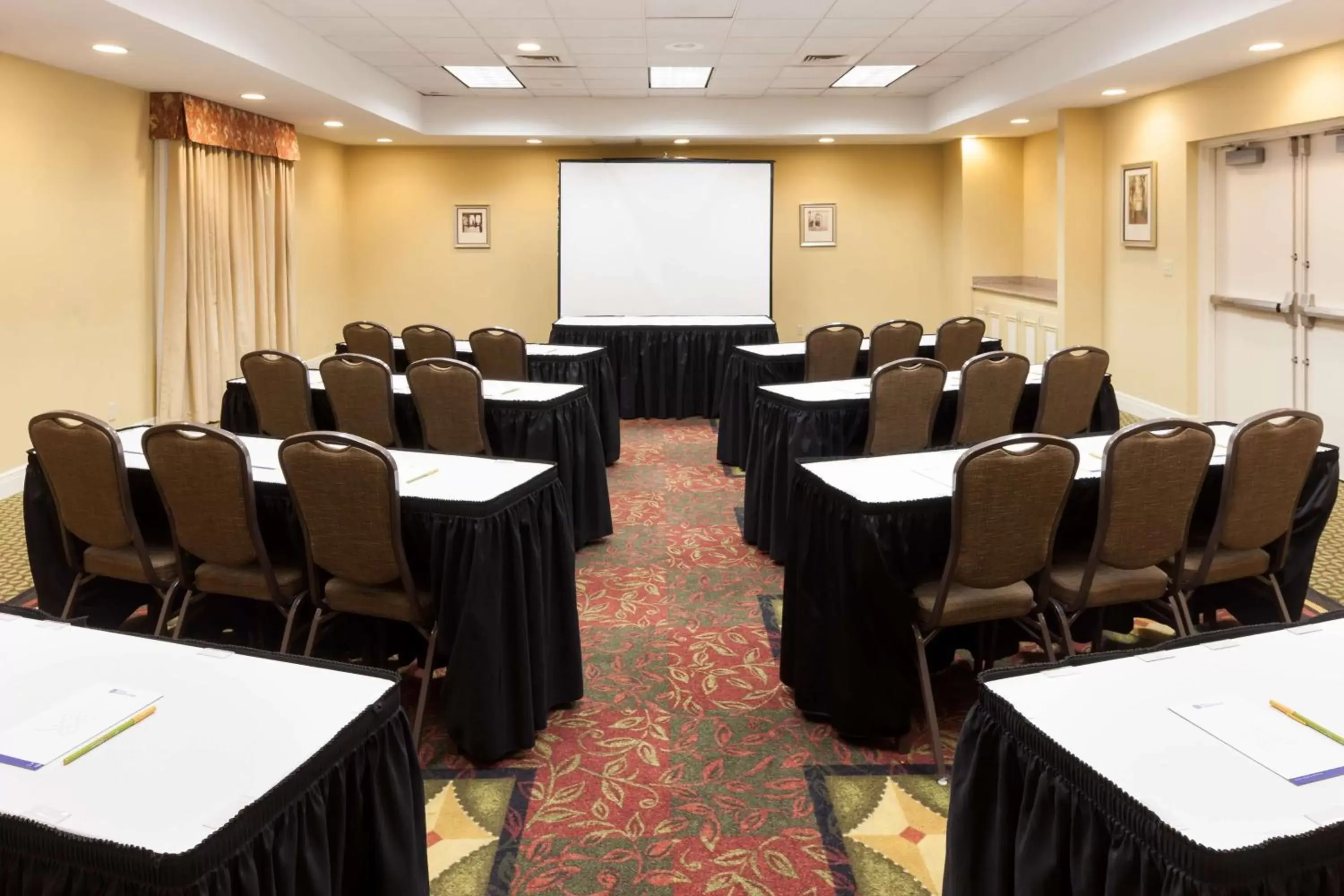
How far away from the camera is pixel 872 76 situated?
412 inches

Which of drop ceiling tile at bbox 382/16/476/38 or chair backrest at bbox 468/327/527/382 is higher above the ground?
drop ceiling tile at bbox 382/16/476/38

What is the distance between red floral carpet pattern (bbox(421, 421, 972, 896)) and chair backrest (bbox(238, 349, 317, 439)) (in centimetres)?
172

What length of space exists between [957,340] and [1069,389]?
205 cm

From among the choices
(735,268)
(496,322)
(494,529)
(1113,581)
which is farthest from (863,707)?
(496,322)

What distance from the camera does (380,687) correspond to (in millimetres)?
1893

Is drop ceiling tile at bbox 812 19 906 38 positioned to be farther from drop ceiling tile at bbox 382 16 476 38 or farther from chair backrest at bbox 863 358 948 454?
chair backrest at bbox 863 358 948 454

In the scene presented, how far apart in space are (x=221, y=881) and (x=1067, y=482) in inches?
96.7

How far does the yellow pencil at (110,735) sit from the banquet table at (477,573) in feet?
4.64

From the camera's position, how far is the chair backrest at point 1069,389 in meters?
5.54

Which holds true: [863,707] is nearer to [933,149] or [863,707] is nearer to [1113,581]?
[1113,581]

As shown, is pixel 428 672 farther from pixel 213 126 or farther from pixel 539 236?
pixel 539 236

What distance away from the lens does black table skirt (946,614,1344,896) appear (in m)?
1.38

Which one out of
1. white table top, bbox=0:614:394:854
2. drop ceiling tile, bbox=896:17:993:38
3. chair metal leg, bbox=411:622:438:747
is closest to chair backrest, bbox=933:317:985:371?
drop ceiling tile, bbox=896:17:993:38

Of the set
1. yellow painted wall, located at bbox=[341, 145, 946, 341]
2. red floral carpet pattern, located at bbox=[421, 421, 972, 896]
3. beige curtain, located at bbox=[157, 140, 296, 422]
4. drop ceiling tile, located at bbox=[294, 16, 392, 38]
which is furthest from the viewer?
yellow painted wall, located at bbox=[341, 145, 946, 341]
